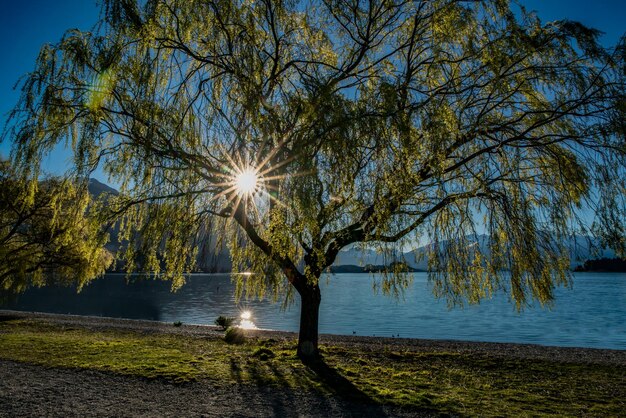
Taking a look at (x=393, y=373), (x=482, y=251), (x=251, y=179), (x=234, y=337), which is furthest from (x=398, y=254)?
(x=234, y=337)

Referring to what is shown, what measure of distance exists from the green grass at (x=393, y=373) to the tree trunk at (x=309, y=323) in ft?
1.26

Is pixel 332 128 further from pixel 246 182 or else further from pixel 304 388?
pixel 304 388

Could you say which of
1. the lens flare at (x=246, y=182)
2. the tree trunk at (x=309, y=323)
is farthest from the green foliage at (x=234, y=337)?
the lens flare at (x=246, y=182)

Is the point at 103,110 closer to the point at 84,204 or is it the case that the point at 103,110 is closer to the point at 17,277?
the point at 84,204

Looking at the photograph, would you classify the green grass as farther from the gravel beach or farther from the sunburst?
the sunburst

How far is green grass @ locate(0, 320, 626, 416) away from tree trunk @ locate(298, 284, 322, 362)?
38cm

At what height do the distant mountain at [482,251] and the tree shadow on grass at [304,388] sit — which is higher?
the distant mountain at [482,251]

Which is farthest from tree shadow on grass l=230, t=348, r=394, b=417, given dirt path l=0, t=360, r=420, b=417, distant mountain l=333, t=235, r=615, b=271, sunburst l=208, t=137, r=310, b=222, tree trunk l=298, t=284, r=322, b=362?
sunburst l=208, t=137, r=310, b=222

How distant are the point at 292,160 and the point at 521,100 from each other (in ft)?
17.6

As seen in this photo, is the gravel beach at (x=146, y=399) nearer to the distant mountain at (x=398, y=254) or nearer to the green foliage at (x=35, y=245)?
the distant mountain at (x=398, y=254)

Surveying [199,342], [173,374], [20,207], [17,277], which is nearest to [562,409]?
[173,374]

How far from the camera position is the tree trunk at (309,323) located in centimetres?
1023

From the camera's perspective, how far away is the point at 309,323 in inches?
408

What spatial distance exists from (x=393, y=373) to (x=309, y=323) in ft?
7.82
